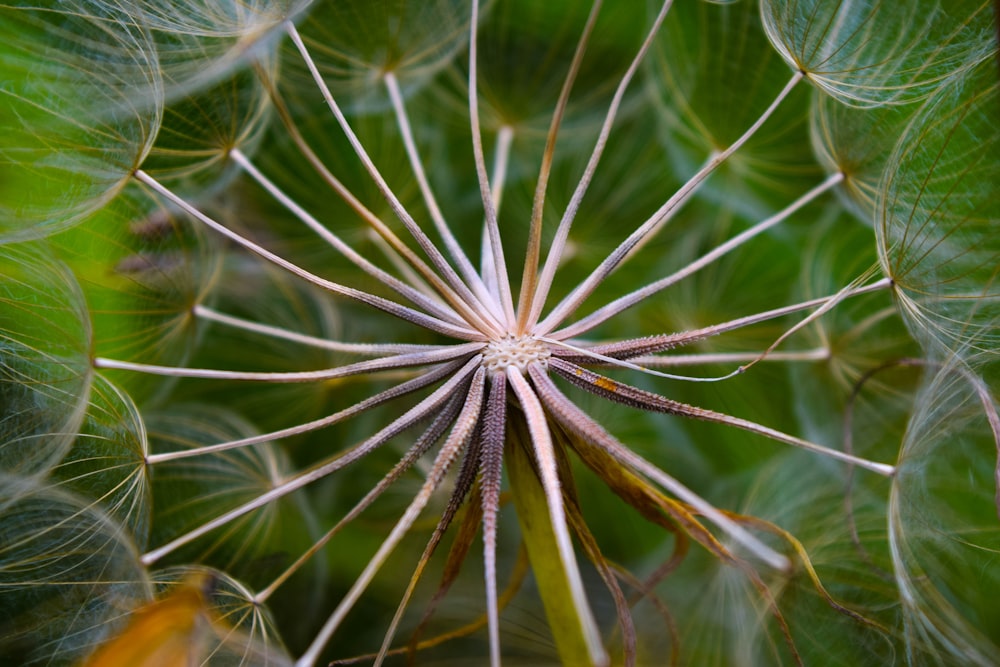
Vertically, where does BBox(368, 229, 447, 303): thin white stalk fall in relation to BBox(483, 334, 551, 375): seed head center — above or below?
above

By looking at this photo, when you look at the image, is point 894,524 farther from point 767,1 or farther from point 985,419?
point 767,1

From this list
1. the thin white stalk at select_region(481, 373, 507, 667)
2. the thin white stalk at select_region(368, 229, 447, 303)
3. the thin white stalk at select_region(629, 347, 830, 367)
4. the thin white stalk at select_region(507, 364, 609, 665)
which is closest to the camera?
the thin white stalk at select_region(507, 364, 609, 665)

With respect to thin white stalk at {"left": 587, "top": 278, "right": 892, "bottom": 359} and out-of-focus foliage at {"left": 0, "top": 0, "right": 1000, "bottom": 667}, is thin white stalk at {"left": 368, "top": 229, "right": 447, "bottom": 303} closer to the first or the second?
out-of-focus foliage at {"left": 0, "top": 0, "right": 1000, "bottom": 667}

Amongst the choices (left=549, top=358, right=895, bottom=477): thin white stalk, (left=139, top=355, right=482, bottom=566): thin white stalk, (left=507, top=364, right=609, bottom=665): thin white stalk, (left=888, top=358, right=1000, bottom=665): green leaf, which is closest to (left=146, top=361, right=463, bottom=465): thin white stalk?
(left=139, top=355, right=482, bottom=566): thin white stalk

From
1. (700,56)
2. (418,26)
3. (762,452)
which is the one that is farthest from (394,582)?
(700,56)

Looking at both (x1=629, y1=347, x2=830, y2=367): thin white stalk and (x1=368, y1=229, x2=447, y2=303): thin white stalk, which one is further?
(x1=368, y1=229, x2=447, y2=303): thin white stalk

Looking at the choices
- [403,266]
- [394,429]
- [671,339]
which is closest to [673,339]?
[671,339]

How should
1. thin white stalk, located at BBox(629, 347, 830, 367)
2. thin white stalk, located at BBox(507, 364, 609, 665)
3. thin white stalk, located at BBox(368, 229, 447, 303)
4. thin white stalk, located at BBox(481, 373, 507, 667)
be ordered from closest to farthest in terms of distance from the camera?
thin white stalk, located at BBox(507, 364, 609, 665) → thin white stalk, located at BBox(481, 373, 507, 667) → thin white stalk, located at BBox(629, 347, 830, 367) → thin white stalk, located at BBox(368, 229, 447, 303)

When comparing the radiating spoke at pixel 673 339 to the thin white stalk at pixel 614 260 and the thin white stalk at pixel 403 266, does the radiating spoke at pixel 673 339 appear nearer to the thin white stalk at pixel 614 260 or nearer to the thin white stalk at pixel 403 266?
the thin white stalk at pixel 614 260
